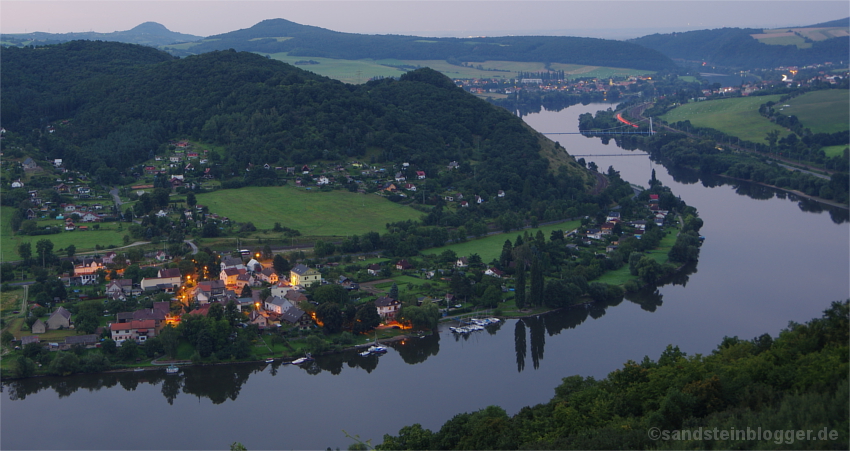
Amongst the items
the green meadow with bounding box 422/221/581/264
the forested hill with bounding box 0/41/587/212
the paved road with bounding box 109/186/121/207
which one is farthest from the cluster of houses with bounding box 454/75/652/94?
the green meadow with bounding box 422/221/581/264

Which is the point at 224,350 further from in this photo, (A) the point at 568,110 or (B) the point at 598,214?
(A) the point at 568,110

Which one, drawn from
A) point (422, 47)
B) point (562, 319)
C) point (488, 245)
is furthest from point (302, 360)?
point (422, 47)

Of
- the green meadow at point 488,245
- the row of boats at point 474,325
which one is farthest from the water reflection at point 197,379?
the green meadow at point 488,245

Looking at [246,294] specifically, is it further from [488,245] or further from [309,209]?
[309,209]

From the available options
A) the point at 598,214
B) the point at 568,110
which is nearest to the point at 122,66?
the point at 598,214

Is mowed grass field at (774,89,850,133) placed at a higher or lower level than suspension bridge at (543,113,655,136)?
higher

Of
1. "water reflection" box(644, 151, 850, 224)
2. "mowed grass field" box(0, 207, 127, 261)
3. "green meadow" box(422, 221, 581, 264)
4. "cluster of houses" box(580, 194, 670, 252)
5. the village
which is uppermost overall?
"mowed grass field" box(0, 207, 127, 261)

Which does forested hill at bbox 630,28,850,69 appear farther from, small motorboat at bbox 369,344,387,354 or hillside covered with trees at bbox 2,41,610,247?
small motorboat at bbox 369,344,387,354
